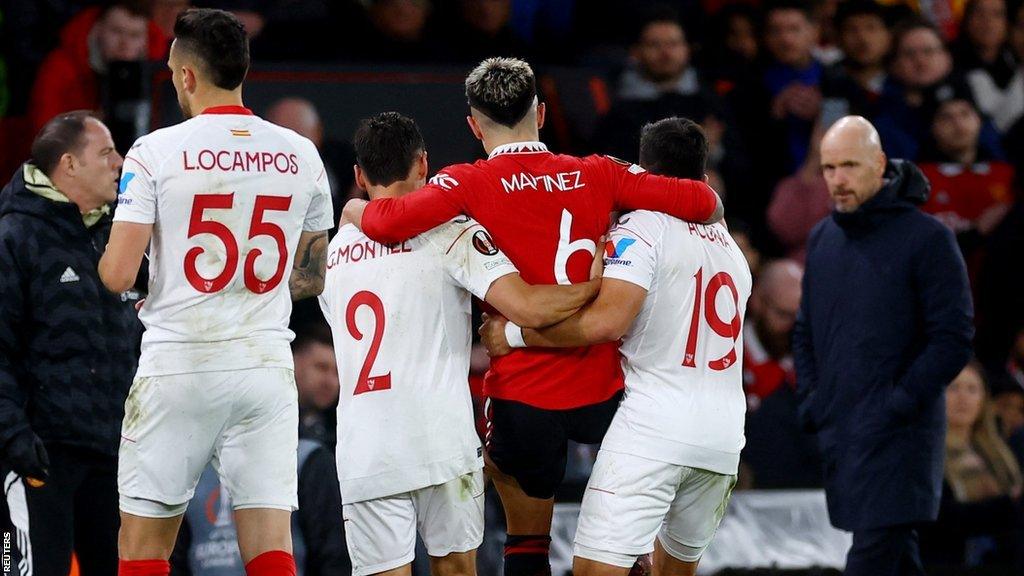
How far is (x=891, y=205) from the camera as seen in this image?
6.82 metres

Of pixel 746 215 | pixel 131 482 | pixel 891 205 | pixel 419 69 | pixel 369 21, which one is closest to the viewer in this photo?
pixel 131 482

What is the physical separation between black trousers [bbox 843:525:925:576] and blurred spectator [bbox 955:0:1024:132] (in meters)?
5.82

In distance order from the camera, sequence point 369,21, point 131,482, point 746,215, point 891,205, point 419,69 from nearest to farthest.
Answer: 1. point 131,482
2. point 891,205
3. point 419,69
4. point 369,21
5. point 746,215

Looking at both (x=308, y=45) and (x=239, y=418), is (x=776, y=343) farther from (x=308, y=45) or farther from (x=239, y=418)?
(x=239, y=418)

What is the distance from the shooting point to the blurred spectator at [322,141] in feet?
29.7

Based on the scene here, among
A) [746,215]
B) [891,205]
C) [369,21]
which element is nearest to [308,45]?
[369,21]

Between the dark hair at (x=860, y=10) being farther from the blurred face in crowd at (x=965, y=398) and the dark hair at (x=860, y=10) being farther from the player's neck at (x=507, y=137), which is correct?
the player's neck at (x=507, y=137)

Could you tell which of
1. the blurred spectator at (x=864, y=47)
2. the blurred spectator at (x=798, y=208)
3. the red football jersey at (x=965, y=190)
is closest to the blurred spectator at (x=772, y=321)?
the blurred spectator at (x=798, y=208)

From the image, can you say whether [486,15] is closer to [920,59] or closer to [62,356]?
[920,59]

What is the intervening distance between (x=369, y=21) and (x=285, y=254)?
535 cm

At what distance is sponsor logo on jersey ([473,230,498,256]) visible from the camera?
514cm

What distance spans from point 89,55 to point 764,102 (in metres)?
4.87

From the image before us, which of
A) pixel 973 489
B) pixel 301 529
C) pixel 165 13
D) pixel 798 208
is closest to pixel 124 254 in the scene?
pixel 301 529

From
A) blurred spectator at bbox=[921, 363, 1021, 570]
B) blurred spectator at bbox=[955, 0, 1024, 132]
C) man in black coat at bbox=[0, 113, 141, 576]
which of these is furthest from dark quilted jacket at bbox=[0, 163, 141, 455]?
blurred spectator at bbox=[955, 0, 1024, 132]
